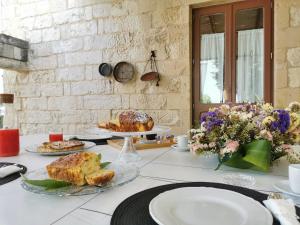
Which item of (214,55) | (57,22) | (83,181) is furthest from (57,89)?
(83,181)

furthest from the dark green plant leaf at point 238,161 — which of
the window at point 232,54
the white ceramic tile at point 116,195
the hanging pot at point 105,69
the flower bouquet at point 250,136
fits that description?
the hanging pot at point 105,69

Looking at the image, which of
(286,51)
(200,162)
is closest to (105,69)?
(286,51)

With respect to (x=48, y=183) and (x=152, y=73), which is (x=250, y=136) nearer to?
(x=48, y=183)

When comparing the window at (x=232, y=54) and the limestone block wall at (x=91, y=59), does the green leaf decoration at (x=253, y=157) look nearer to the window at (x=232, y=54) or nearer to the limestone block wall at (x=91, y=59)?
the window at (x=232, y=54)

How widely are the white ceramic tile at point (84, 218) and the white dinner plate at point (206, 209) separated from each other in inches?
4.3

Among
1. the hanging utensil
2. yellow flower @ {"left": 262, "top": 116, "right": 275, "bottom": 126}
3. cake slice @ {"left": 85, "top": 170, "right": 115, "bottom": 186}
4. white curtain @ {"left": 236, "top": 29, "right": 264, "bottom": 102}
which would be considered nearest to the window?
white curtain @ {"left": 236, "top": 29, "right": 264, "bottom": 102}

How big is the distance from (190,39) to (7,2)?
2.94 metres

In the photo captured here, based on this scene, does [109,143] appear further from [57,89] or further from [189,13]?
[57,89]

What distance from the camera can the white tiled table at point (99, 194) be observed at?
0.51 m

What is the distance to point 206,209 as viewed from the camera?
514 mm

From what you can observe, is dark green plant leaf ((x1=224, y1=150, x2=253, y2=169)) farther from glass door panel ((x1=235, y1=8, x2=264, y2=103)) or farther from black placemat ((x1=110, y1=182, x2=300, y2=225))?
glass door panel ((x1=235, y1=8, x2=264, y2=103))

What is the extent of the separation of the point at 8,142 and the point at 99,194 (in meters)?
0.69

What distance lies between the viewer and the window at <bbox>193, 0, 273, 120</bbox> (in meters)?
2.52

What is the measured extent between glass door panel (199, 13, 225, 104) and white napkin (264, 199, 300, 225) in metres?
2.31
